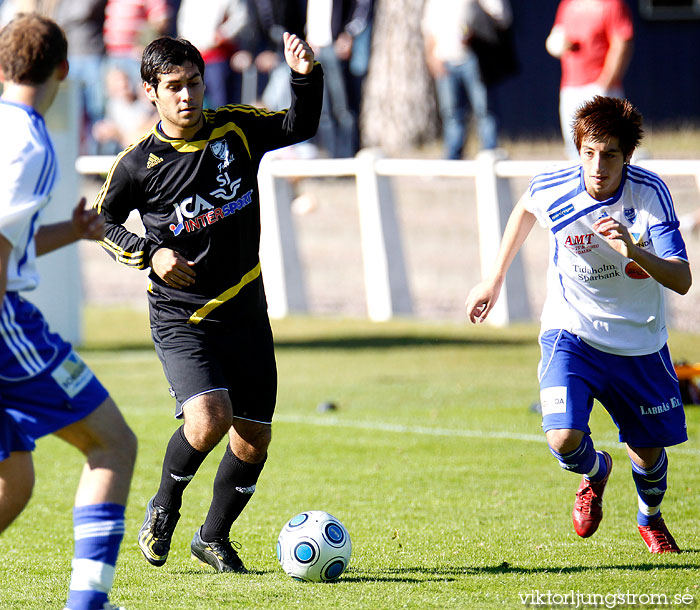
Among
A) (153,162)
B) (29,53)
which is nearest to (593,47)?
(153,162)

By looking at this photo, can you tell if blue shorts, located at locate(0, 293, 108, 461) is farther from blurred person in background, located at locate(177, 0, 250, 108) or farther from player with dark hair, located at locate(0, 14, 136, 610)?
blurred person in background, located at locate(177, 0, 250, 108)

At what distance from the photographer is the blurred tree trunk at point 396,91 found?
1984 centimetres

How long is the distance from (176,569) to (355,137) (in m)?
13.9

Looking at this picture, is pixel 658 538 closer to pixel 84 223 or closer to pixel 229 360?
pixel 229 360

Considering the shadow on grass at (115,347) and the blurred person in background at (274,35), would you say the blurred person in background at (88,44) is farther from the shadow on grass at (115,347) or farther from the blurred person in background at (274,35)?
the shadow on grass at (115,347)

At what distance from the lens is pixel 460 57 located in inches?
621

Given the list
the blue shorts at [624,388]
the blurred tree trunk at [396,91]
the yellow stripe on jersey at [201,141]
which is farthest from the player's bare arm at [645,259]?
the blurred tree trunk at [396,91]

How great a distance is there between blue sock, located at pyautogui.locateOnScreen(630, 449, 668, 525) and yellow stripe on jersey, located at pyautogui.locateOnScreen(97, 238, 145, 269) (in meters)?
2.42

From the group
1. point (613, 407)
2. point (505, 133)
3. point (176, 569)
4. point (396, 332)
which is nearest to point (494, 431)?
point (613, 407)

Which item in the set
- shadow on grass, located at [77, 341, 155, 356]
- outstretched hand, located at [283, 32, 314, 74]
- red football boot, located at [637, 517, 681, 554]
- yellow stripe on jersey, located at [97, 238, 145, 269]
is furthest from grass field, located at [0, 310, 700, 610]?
outstretched hand, located at [283, 32, 314, 74]

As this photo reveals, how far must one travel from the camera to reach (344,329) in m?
14.5

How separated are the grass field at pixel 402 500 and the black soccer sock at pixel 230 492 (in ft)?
0.69

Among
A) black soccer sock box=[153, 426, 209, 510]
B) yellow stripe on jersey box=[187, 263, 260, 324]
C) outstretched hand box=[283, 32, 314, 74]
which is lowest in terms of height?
black soccer sock box=[153, 426, 209, 510]

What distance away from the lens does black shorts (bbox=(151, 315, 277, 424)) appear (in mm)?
5480
